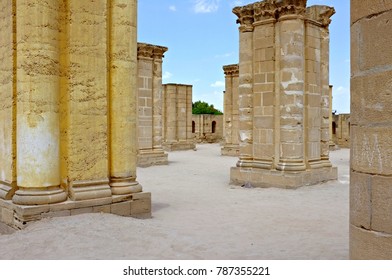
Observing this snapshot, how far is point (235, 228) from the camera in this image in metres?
5.54

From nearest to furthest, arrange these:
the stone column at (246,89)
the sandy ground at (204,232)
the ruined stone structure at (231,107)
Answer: the sandy ground at (204,232)
the stone column at (246,89)
the ruined stone structure at (231,107)

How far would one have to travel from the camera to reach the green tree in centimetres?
6000

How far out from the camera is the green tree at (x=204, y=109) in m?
60.0

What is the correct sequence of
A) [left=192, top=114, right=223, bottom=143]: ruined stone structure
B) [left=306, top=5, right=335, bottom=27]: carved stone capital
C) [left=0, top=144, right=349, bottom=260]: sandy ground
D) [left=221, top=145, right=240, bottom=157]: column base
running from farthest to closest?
[left=192, top=114, right=223, bottom=143]: ruined stone structure, [left=221, top=145, right=240, bottom=157]: column base, [left=306, top=5, right=335, bottom=27]: carved stone capital, [left=0, top=144, right=349, bottom=260]: sandy ground

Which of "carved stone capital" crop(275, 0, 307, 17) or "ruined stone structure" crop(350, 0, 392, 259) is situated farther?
"carved stone capital" crop(275, 0, 307, 17)

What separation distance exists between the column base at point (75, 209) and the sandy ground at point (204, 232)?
151 mm

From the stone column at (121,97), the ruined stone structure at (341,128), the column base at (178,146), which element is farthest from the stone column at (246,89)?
the ruined stone structure at (341,128)

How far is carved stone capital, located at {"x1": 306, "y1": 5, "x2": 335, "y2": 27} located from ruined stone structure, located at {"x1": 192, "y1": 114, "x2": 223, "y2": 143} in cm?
2268

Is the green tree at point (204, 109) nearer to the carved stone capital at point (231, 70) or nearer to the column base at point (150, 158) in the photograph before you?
the carved stone capital at point (231, 70)

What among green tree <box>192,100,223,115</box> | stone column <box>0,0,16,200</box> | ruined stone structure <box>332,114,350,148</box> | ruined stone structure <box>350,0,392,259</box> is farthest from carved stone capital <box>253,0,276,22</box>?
green tree <box>192,100,223,115</box>

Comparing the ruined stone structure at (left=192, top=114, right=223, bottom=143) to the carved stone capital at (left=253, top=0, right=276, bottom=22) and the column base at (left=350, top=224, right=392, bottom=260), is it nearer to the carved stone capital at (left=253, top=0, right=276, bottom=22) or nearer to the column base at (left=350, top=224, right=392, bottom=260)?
the carved stone capital at (left=253, top=0, right=276, bottom=22)

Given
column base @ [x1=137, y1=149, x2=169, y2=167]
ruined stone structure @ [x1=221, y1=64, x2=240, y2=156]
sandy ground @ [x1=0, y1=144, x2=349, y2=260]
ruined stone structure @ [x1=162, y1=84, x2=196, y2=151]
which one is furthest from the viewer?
ruined stone structure @ [x1=162, y1=84, x2=196, y2=151]

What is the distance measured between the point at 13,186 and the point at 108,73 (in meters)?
2.22
